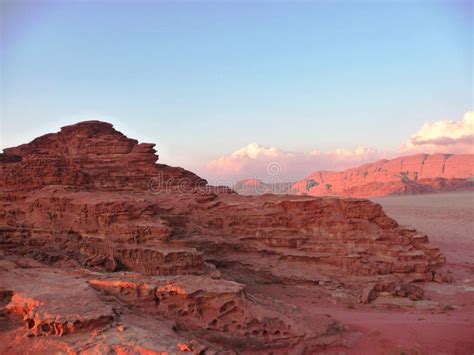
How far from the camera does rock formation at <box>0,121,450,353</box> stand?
7117mm

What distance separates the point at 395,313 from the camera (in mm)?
11938

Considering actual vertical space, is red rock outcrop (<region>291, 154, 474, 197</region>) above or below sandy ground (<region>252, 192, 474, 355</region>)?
above

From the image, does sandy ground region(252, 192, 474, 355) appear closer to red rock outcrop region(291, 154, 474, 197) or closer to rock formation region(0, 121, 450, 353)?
rock formation region(0, 121, 450, 353)

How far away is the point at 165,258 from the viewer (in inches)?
458

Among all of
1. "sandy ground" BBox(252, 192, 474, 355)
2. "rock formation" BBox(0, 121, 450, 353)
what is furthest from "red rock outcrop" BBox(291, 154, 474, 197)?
"sandy ground" BBox(252, 192, 474, 355)

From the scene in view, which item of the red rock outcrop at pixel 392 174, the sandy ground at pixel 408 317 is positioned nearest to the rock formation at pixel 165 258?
the sandy ground at pixel 408 317

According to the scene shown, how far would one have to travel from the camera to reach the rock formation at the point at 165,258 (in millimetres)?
7117

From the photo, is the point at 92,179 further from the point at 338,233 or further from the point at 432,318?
the point at 432,318

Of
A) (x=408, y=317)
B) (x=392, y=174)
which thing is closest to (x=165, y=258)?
(x=408, y=317)

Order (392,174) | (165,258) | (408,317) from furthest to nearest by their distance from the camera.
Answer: (392,174), (165,258), (408,317)

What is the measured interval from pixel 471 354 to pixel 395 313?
131 inches

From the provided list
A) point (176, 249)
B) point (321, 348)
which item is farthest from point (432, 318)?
point (176, 249)

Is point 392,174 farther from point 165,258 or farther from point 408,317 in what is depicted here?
point 165,258

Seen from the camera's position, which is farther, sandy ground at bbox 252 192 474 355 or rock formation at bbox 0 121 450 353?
sandy ground at bbox 252 192 474 355
